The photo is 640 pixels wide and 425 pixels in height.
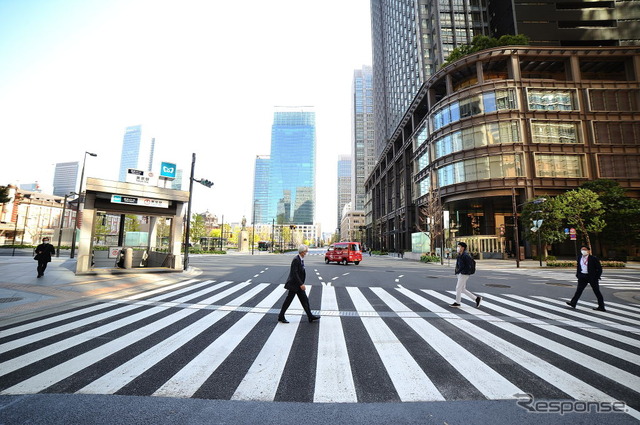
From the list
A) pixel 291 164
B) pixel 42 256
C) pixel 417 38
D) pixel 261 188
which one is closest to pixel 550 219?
pixel 42 256

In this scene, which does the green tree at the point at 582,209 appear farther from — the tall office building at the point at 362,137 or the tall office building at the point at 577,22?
the tall office building at the point at 362,137

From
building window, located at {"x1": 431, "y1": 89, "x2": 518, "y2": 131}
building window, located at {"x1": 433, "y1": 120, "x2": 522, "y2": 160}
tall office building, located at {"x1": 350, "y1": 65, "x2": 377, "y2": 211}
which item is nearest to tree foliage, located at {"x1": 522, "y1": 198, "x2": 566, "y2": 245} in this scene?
building window, located at {"x1": 433, "y1": 120, "x2": 522, "y2": 160}

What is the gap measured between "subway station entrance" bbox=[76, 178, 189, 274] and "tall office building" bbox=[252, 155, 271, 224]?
151288 millimetres

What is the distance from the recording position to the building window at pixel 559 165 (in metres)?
34.7

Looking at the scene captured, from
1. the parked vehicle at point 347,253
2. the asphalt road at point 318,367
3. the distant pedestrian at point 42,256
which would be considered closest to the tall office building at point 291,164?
the parked vehicle at point 347,253

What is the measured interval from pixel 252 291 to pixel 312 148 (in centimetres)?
15892

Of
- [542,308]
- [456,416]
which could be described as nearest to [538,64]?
[542,308]

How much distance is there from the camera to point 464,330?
5941mm

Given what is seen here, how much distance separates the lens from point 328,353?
14.8 feet

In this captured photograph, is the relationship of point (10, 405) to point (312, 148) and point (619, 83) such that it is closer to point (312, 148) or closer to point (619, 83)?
point (619, 83)

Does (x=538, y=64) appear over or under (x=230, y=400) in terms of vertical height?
over

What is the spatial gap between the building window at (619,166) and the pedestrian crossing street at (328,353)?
38494 mm

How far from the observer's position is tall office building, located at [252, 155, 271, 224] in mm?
168375

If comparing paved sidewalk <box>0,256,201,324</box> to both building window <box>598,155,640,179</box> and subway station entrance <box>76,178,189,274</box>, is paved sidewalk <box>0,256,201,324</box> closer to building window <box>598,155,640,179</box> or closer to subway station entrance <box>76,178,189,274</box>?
subway station entrance <box>76,178,189,274</box>
